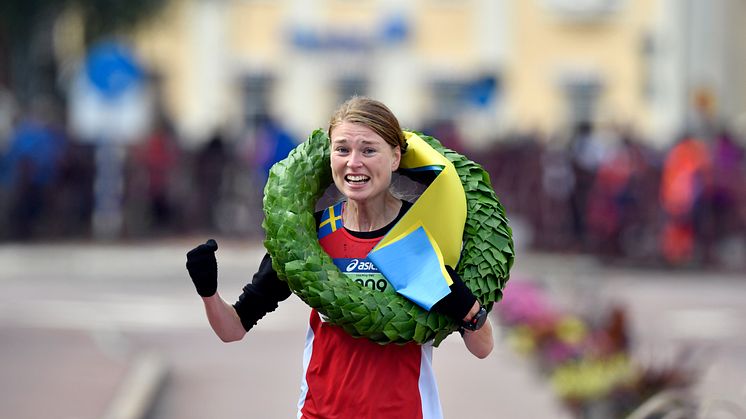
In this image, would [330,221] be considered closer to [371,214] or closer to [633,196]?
[371,214]

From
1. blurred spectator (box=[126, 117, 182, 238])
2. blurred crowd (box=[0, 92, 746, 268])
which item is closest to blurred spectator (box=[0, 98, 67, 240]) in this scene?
blurred crowd (box=[0, 92, 746, 268])

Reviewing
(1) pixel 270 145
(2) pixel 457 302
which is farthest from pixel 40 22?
(2) pixel 457 302

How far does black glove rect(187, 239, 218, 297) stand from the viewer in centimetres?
416

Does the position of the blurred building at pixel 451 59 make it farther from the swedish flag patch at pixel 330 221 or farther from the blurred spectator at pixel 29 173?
the swedish flag patch at pixel 330 221

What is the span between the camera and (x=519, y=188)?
24797 millimetres

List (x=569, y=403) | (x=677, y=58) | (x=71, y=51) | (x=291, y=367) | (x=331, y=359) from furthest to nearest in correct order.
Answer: (x=677, y=58), (x=71, y=51), (x=291, y=367), (x=569, y=403), (x=331, y=359)

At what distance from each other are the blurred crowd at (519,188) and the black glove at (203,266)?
18200 mm

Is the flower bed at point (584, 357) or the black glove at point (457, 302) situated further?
the flower bed at point (584, 357)

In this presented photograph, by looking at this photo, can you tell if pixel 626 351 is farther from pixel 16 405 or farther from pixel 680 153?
pixel 680 153

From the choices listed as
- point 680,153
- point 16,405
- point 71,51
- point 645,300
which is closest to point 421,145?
point 16,405

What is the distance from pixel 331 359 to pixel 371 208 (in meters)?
0.41

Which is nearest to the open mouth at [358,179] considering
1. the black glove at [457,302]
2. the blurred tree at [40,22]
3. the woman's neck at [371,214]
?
the woman's neck at [371,214]

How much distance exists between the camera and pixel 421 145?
4383mm

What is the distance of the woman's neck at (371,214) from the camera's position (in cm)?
430
